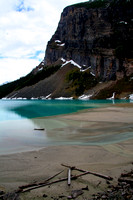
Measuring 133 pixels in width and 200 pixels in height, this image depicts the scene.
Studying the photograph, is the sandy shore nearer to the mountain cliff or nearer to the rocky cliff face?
the mountain cliff

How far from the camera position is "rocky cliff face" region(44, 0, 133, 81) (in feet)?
387

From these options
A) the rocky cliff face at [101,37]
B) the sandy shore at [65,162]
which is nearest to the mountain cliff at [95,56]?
the rocky cliff face at [101,37]

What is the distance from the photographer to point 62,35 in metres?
192

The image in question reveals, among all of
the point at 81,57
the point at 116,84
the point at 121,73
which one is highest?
the point at 81,57

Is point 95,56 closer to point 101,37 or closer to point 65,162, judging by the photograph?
point 101,37

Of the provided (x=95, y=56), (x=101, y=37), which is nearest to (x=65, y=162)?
(x=95, y=56)

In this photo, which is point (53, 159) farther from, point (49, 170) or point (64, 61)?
point (64, 61)


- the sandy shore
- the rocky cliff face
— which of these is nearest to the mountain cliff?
the rocky cliff face

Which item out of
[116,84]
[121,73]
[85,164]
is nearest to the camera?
[85,164]

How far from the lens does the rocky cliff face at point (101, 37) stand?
11806 centimetres

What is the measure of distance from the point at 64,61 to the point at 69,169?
168 m

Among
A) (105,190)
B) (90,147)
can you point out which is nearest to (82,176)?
(105,190)

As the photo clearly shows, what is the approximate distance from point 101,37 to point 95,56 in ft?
54.2

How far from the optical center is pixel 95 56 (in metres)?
133
